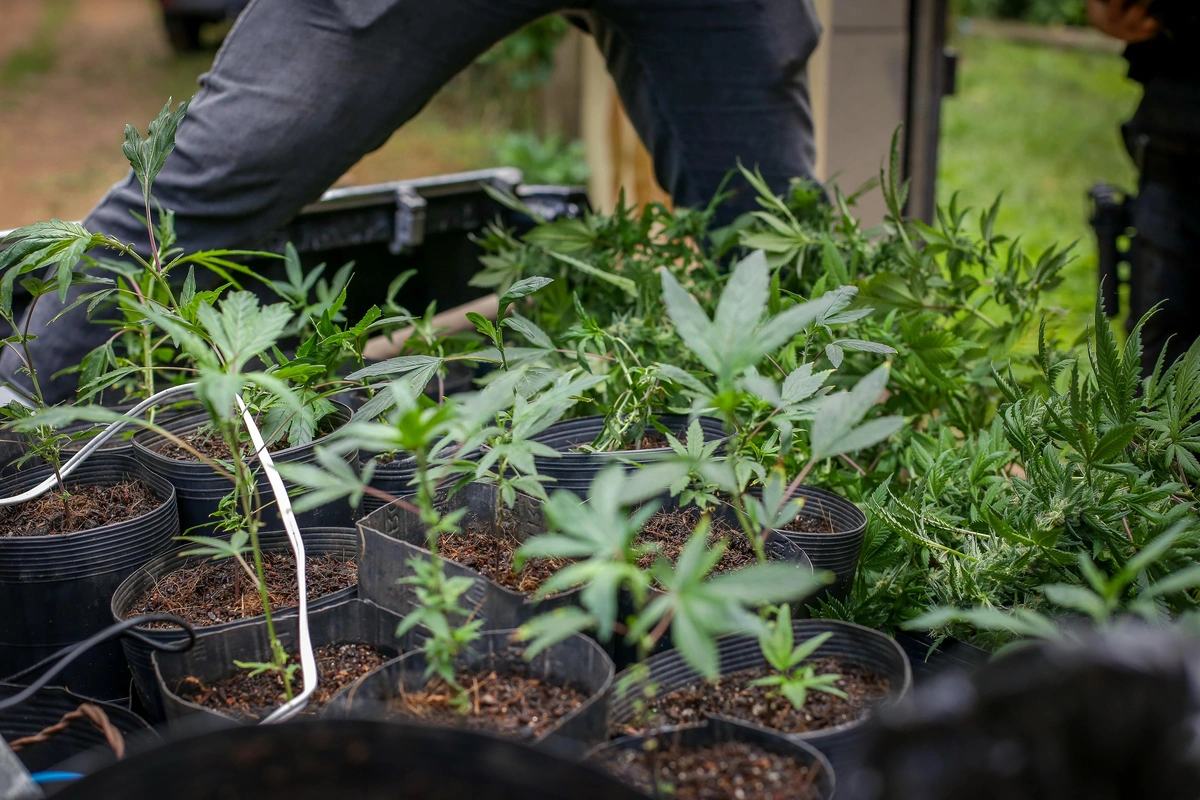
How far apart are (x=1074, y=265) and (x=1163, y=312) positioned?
8.11ft

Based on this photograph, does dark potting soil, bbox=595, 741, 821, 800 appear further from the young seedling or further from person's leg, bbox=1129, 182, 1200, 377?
person's leg, bbox=1129, 182, 1200, 377

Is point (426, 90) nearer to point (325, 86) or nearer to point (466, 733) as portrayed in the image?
point (325, 86)

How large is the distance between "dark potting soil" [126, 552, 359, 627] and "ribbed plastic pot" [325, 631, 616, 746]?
0.53 ft

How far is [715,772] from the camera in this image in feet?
1.75

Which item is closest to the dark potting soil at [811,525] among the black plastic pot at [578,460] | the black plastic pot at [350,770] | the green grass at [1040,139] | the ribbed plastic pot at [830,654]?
the black plastic pot at [578,460]

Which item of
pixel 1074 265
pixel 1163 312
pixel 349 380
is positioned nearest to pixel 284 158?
pixel 349 380

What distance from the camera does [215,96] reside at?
1172 mm

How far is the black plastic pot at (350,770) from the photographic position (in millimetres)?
425

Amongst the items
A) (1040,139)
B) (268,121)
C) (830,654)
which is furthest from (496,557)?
(1040,139)

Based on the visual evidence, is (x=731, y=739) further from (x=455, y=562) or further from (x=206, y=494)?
(x=206, y=494)

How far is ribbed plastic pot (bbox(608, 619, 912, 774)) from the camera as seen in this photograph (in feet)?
1.79

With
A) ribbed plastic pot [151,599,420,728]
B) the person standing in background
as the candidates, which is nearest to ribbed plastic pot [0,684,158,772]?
ribbed plastic pot [151,599,420,728]

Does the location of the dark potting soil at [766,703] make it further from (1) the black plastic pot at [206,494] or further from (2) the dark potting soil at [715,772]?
(1) the black plastic pot at [206,494]

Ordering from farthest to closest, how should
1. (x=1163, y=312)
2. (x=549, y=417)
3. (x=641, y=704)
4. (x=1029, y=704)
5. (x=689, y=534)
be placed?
1. (x=1163, y=312)
2. (x=689, y=534)
3. (x=549, y=417)
4. (x=641, y=704)
5. (x=1029, y=704)
